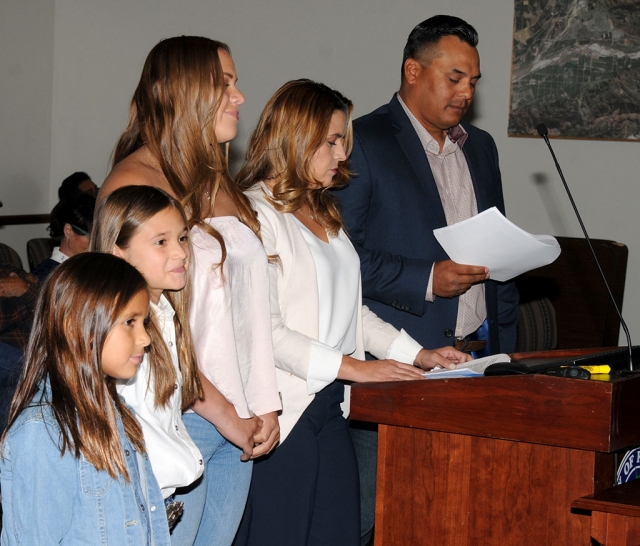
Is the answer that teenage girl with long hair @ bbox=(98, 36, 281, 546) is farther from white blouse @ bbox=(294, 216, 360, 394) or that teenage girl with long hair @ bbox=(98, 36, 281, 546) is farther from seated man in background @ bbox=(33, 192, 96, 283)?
seated man in background @ bbox=(33, 192, 96, 283)

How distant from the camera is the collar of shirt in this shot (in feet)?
9.48

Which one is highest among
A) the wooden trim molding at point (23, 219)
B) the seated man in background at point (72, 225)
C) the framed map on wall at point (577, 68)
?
the framed map on wall at point (577, 68)

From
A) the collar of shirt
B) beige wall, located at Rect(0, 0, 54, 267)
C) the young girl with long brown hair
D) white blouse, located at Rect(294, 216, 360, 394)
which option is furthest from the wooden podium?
beige wall, located at Rect(0, 0, 54, 267)

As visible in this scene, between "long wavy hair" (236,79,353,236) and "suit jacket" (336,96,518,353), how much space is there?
14.9 inches

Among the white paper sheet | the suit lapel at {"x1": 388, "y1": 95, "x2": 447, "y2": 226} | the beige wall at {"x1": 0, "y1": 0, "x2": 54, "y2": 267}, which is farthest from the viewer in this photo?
the beige wall at {"x1": 0, "y1": 0, "x2": 54, "y2": 267}

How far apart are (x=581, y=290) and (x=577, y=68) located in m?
1.45

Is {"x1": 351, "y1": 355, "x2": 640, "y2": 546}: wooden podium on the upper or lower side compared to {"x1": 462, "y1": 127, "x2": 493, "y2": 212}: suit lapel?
lower

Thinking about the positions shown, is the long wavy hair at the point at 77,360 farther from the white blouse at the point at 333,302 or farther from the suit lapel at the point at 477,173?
the suit lapel at the point at 477,173

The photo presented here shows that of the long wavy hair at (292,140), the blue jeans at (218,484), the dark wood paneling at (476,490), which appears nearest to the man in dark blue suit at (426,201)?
the long wavy hair at (292,140)

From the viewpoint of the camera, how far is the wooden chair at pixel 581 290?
5582mm

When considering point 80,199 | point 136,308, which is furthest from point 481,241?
point 80,199

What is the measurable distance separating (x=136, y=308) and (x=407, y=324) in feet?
4.25

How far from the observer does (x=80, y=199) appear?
372cm

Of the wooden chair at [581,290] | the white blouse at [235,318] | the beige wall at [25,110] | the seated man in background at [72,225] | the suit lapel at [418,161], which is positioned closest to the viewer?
the white blouse at [235,318]
